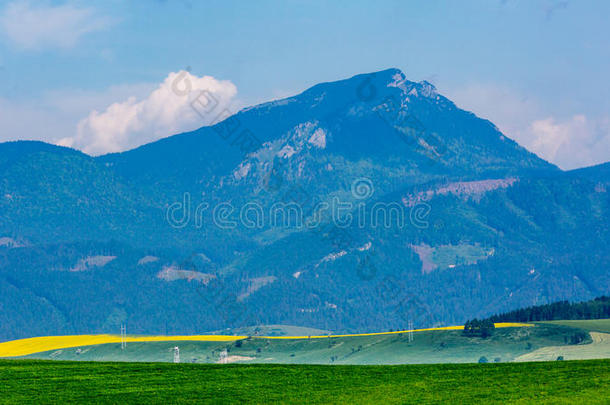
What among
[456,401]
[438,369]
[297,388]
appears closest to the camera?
[456,401]

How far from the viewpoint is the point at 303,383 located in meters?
125

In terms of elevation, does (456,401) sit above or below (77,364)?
below

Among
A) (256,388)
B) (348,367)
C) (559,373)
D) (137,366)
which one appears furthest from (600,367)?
(137,366)

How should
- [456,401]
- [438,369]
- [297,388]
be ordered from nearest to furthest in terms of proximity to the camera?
[456,401] < [297,388] < [438,369]

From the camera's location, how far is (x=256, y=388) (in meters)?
122

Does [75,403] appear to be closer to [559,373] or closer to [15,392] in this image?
[15,392]

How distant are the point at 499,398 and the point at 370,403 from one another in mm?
13503

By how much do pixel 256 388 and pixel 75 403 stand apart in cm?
2053

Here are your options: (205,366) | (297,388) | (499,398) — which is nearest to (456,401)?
(499,398)

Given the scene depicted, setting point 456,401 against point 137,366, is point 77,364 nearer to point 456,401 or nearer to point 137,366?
point 137,366

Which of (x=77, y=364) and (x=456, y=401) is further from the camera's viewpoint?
(x=77, y=364)

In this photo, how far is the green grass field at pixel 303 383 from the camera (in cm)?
11438

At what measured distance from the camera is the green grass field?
114 meters

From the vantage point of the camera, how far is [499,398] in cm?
11294
